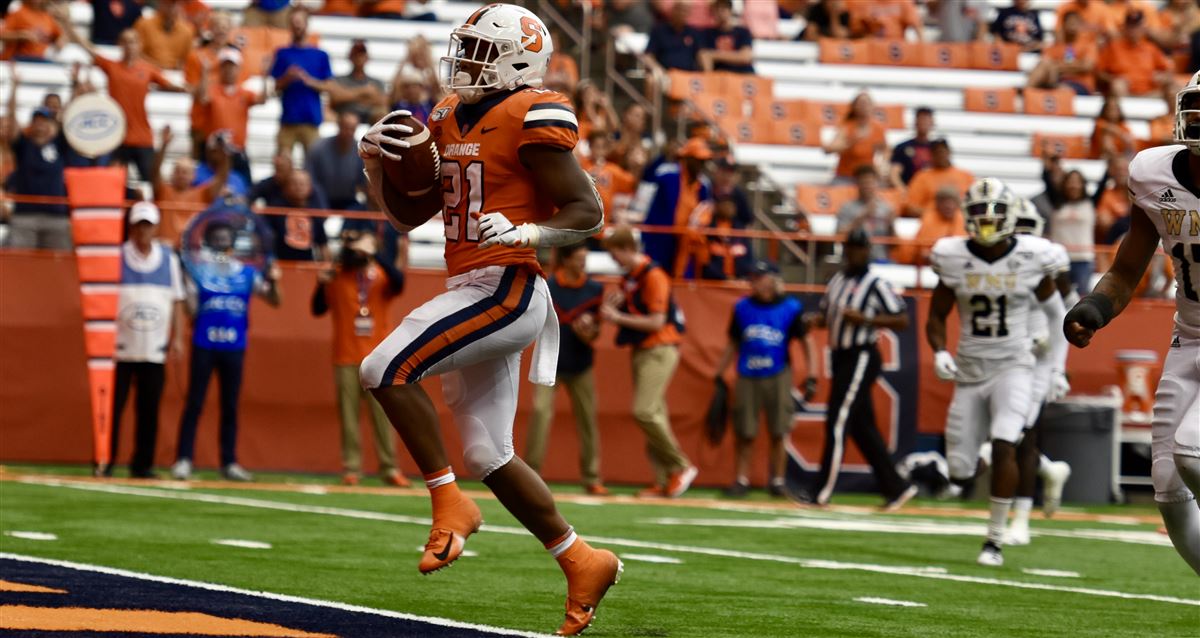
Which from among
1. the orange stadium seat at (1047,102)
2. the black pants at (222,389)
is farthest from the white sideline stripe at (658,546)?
the orange stadium seat at (1047,102)

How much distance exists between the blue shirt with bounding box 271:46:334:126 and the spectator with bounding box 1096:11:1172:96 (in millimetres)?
9412

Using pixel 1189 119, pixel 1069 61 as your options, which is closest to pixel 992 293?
pixel 1189 119

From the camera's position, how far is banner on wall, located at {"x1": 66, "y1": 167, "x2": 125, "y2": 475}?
1306 cm

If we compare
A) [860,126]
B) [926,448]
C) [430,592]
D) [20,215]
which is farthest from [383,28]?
[430,592]

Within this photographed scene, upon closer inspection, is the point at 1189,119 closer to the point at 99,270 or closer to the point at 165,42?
the point at 99,270

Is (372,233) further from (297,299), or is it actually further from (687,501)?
(687,501)

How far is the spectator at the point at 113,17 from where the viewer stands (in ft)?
58.8

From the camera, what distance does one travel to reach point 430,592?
23.1ft

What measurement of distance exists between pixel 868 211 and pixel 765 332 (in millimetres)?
2810

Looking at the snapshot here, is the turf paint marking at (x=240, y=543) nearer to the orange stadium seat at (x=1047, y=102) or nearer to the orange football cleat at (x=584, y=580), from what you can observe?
the orange football cleat at (x=584, y=580)

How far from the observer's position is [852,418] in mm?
13945

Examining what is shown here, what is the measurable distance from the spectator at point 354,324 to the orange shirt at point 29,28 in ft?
17.1

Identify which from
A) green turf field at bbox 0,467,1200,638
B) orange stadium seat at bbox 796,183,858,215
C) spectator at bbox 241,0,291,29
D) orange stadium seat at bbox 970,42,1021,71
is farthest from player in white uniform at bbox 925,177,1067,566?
orange stadium seat at bbox 970,42,1021,71

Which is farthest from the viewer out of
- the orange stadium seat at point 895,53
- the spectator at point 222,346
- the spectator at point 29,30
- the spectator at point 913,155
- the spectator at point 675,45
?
the orange stadium seat at point 895,53
